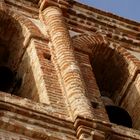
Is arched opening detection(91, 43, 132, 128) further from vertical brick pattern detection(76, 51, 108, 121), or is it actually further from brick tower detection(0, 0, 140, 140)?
vertical brick pattern detection(76, 51, 108, 121)

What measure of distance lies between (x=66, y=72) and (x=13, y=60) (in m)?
2.03

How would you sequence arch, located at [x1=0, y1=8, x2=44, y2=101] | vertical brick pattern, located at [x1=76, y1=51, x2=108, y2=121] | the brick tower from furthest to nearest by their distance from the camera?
arch, located at [x1=0, y1=8, x2=44, y2=101] < vertical brick pattern, located at [x1=76, y1=51, x2=108, y2=121] < the brick tower

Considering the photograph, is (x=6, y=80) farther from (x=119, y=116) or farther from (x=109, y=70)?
(x=109, y=70)

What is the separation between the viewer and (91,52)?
15.7 meters

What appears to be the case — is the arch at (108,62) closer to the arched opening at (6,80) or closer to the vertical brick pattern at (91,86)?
the vertical brick pattern at (91,86)

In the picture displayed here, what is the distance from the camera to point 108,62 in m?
16.2

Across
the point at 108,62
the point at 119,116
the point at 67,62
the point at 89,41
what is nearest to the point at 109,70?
the point at 108,62

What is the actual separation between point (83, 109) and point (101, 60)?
4.19m

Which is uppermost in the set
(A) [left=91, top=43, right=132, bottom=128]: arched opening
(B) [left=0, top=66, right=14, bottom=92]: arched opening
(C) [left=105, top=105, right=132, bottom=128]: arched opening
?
(A) [left=91, top=43, right=132, bottom=128]: arched opening

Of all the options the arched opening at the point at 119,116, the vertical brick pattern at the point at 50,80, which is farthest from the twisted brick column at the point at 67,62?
the arched opening at the point at 119,116

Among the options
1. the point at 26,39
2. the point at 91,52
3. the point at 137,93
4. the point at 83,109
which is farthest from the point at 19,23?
the point at 83,109

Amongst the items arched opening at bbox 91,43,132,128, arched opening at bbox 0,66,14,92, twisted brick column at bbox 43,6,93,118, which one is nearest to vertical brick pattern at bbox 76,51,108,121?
twisted brick column at bbox 43,6,93,118

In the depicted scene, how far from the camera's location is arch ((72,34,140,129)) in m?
15.9

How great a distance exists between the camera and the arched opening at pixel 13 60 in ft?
46.8
